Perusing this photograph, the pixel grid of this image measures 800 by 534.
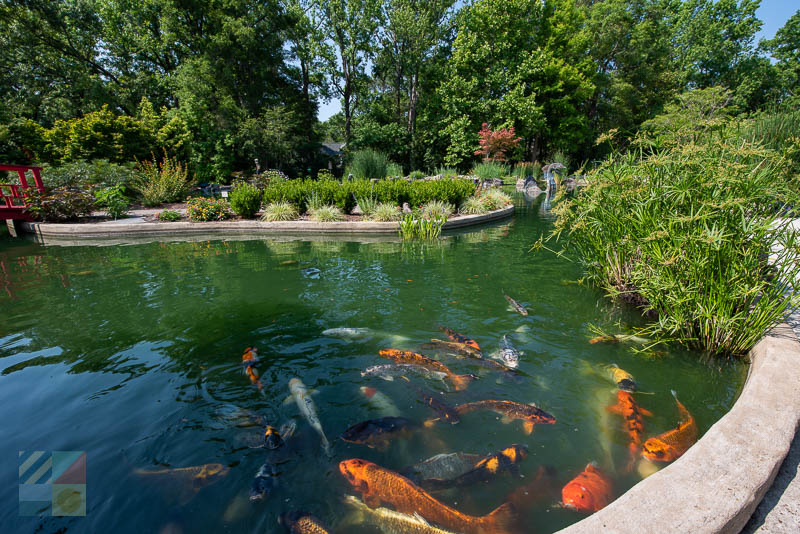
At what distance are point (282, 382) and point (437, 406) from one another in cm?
145

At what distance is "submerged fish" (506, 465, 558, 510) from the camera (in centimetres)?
200

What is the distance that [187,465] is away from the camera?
2.33 meters

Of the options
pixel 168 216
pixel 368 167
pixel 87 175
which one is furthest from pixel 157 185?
pixel 368 167

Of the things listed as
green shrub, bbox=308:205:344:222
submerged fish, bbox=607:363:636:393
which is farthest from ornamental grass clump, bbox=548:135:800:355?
Result: green shrub, bbox=308:205:344:222

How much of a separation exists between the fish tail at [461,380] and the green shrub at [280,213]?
9404 mm

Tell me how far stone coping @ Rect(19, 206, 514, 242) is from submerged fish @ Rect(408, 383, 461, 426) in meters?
7.25

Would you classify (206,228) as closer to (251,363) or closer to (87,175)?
(87,175)

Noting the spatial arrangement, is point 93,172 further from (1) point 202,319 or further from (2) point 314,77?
(2) point 314,77

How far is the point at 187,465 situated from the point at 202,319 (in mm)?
2638

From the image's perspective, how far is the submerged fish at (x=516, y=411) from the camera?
2590 millimetres

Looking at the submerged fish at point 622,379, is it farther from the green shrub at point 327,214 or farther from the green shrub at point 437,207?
the green shrub at point 327,214

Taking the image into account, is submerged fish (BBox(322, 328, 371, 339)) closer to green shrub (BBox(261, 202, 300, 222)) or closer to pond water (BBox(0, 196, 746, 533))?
pond water (BBox(0, 196, 746, 533))

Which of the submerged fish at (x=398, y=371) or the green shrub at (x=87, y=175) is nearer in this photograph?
the submerged fish at (x=398, y=371)

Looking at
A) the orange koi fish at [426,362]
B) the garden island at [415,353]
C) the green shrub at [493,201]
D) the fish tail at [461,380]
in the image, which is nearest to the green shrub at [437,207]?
the garden island at [415,353]
